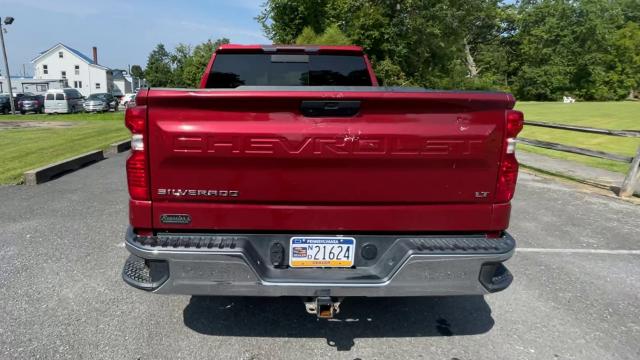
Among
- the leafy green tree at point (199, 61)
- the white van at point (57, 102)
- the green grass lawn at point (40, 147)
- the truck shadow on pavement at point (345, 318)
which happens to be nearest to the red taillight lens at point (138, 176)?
the truck shadow on pavement at point (345, 318)

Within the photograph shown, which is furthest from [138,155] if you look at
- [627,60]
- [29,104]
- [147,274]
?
[627,60]

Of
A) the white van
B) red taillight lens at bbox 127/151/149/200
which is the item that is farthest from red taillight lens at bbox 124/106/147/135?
the white van

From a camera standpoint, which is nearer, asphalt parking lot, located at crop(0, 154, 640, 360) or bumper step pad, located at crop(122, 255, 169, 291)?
bumper step pad, located at crop(122, 255, 169, 291)

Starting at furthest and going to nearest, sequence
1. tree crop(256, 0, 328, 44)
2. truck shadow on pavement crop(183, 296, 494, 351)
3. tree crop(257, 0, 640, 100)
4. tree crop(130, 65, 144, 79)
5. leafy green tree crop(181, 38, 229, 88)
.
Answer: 1. tree crop(130, 65, 144, 79)
2. leafy green tree crop(181, 38, 229, 88)
3. tree crop(257, 0, 640, 100)
4. tree crop(256, 0, 328, 44)
5. truck shadow on pavement crop(183, 296, 494, 351)

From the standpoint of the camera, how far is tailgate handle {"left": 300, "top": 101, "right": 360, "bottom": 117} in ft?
8.20

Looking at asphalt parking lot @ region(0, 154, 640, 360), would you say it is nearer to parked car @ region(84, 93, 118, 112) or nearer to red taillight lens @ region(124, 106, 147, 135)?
red taillight lens @ region(124, 106, 147, 135)

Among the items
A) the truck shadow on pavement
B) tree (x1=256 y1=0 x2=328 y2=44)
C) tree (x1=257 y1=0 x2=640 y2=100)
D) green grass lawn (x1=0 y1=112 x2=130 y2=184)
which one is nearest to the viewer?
the truck shadow on pavement

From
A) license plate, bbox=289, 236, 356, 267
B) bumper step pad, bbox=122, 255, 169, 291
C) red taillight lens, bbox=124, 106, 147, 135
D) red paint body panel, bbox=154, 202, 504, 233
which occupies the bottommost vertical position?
bumper step pad, bbox=122, 255, 169, 291

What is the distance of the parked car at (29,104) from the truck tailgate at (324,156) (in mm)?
37284

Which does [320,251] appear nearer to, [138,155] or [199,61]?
[138,155]

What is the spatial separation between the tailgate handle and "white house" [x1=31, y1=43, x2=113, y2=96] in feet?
257

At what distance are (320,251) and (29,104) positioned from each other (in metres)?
37.8

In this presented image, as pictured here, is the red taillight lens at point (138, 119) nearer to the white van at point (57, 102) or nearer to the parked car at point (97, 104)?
the white van at point (57, 102)

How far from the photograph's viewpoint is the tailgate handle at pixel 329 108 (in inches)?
98.4
